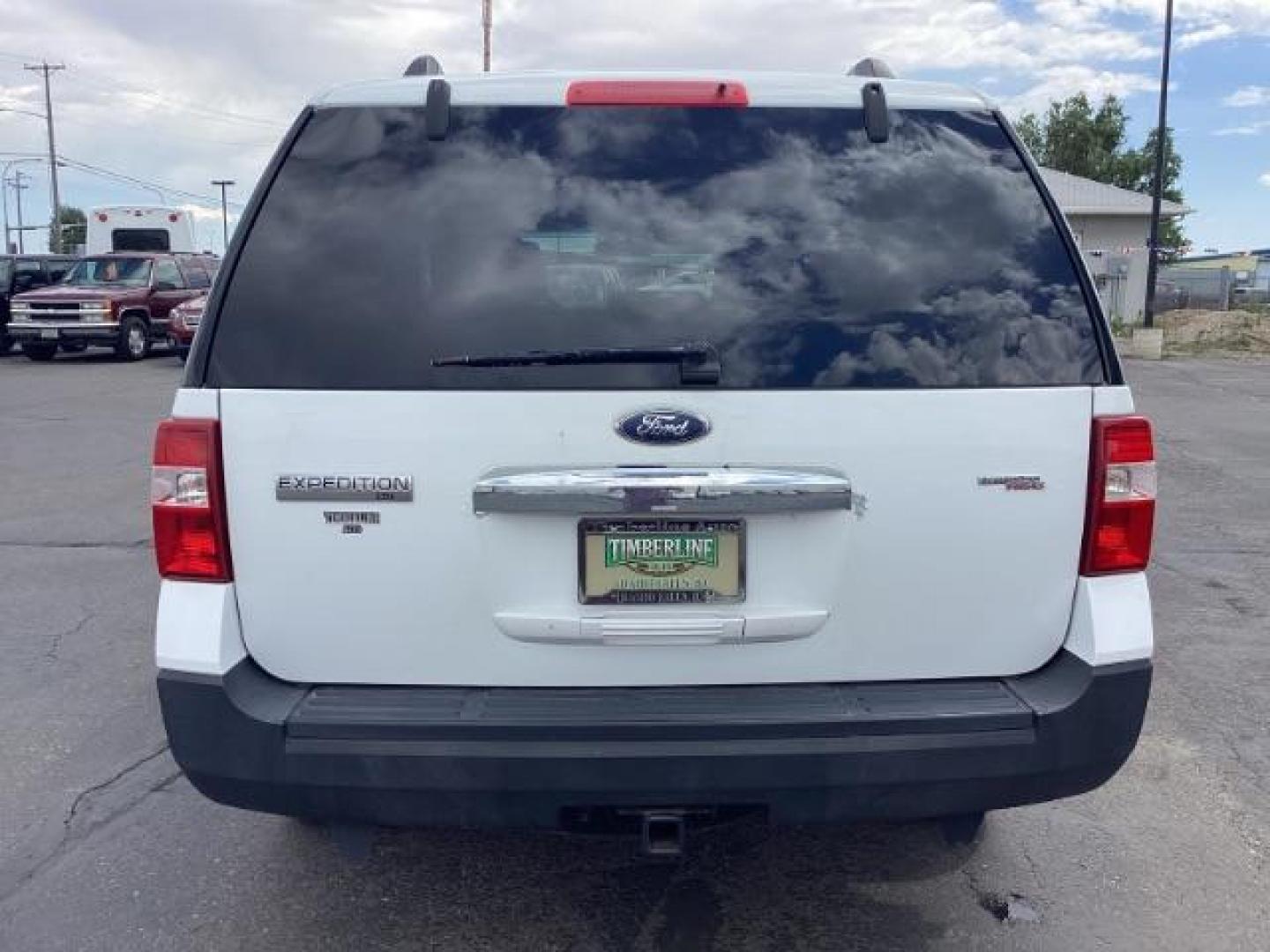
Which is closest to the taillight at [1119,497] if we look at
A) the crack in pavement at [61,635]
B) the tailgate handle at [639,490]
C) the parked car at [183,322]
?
the tailgate handle at [639,490]

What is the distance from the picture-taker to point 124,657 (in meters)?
5.71

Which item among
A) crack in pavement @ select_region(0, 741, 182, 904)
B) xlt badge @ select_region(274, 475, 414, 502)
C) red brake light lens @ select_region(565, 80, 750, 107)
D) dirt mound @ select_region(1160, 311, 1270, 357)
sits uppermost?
red brake light lens @ select_region(565, 80, 750, 107)

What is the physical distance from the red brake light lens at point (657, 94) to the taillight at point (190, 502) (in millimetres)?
1154

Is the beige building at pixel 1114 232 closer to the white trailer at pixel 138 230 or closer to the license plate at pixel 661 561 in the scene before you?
the white trailer at pixel 138 230

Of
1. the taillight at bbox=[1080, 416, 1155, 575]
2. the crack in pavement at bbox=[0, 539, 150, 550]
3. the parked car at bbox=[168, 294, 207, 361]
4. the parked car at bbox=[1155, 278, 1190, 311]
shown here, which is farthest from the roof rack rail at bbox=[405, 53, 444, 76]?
the parked car at bbox=[1155, 278, 1190, 311]

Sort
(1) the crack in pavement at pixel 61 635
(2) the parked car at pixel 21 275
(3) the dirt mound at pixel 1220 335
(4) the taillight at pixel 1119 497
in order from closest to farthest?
(4) the taillight at pixel 1119 497, (1) the crack in pavement at pixel 61 635, (2) the parked car at pixel 21 275, (3) the dirt mound at pixel 1220 335

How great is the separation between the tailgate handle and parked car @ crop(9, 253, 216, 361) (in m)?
22.6

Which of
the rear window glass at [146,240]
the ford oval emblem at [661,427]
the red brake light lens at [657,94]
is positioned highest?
the rear window glass at [146,240]

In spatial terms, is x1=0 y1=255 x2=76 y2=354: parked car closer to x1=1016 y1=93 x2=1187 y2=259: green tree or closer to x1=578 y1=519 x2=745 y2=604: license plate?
x1=578 y1=519 x2=745 y2=604: license plate

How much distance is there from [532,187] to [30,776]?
3010 mm

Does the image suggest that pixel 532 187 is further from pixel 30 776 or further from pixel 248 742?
pixel 30 776

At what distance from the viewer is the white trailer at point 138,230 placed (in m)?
30.0

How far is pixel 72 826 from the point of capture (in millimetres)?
4016

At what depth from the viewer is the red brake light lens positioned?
9.61 ft
